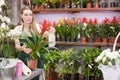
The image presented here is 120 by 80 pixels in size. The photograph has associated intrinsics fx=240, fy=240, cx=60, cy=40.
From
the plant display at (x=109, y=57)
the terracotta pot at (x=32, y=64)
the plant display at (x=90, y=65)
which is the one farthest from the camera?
the plant display at (x=90, y=65)

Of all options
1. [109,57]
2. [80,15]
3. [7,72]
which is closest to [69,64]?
[80,15]

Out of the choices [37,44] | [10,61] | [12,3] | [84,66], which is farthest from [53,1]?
[10,61]

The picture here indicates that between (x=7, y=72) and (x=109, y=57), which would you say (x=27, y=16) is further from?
(x=7, y=72)

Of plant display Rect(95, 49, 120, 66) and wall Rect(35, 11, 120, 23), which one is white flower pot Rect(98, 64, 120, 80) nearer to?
plant display Rect(95, 49, 120, 66)

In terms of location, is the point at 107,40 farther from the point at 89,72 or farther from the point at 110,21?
the point at 89,72

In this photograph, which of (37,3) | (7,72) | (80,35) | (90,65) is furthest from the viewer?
(37,3)

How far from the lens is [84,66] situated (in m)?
4.45

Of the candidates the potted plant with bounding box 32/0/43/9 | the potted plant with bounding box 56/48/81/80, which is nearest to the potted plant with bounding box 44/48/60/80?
the potted plant with bounding box 56/48/81/80

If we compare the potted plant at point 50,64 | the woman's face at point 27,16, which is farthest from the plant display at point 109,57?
the potted plant at point 50,64

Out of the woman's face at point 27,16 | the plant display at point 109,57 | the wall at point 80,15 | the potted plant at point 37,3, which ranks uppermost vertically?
the potted plant at point 37,3

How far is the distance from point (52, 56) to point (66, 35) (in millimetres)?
493

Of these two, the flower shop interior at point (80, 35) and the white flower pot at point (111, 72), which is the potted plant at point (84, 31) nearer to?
the flower shop interior at point (80, 35)

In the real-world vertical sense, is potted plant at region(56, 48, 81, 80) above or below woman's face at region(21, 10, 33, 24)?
below

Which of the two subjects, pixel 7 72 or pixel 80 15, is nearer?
pixel 7 72
